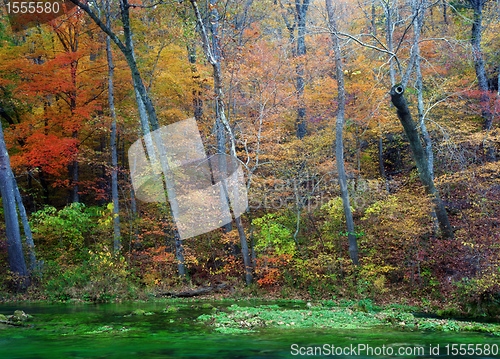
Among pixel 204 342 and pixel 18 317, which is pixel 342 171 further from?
pixel 18 317

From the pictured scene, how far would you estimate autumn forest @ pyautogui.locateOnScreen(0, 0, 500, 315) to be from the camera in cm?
1115

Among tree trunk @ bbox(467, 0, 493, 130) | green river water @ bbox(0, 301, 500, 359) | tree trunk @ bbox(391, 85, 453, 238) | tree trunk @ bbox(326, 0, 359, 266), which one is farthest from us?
tree trunk @ bbox(467, 0, 493, 130)

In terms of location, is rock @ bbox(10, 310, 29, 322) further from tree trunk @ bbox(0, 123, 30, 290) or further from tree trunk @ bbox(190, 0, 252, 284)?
tree trunk @ bbox(190, 0, 252, 284)

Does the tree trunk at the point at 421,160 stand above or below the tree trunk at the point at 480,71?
below

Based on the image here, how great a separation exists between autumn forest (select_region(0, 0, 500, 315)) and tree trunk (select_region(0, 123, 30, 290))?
0.05 m

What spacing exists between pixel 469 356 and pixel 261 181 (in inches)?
425

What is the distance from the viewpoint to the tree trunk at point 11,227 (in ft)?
42.2

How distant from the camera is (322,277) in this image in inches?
499

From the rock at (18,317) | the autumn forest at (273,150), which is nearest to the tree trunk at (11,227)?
the autumn forest at (273,150)

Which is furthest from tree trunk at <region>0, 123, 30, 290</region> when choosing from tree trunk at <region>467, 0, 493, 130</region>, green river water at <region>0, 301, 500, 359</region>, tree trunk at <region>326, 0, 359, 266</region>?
tree trunk at <region>467, 0, 493, 130</region>

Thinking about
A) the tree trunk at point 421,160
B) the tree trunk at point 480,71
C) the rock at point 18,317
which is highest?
the tree trunk at point 480,71

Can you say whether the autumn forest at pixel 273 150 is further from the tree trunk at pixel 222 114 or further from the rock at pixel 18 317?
the rock at pixel 18 317

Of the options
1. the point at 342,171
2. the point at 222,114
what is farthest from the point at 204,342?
the point at 342,171

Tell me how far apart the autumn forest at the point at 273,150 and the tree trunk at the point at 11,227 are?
0.05 metres
